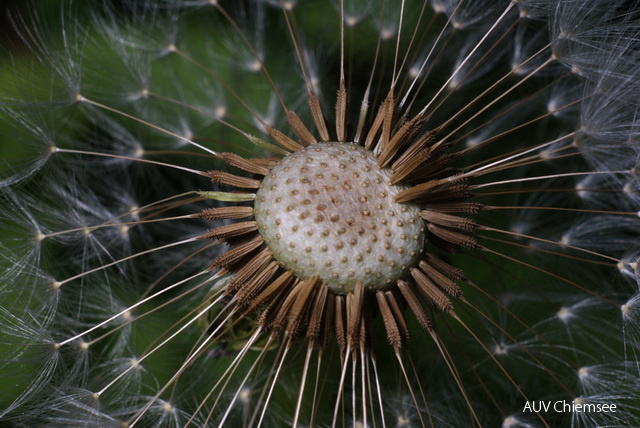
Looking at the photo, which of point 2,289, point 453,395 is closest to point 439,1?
point 453,395

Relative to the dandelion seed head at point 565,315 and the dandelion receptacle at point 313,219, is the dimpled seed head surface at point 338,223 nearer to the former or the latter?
the dandelion receptacle at point 313,219

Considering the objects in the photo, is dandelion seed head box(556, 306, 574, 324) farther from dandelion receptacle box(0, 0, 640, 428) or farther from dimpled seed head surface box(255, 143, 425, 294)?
dimpled seed head surface box(255, 143, 425, 294)

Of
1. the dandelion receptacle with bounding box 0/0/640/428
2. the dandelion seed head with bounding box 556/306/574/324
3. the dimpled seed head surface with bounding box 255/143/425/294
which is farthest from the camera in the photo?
the dandelion seed head with bounding box 556/306/574/324

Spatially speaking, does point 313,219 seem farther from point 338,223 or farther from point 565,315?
point 565,315

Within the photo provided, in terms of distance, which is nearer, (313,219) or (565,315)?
(313,219)

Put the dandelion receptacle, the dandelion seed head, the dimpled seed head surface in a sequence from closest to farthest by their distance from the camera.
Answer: the dimpled seed head surface, the dandelion receptacle, the dandelion seed head

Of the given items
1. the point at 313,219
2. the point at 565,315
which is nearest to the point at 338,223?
the point at 313,219

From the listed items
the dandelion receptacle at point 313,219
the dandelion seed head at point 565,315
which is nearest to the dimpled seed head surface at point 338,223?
the dandelion receptacle at point 313,219

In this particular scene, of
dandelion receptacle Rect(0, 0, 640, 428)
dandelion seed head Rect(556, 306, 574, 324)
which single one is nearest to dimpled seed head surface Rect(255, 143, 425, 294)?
dandelion receptacle Rect(0, 0, 640, 428)
